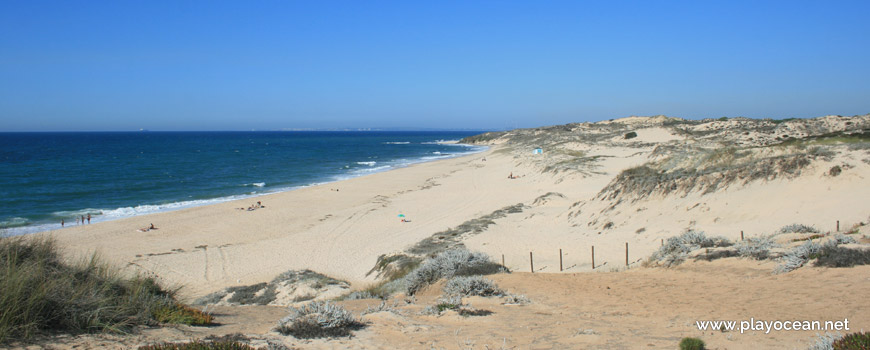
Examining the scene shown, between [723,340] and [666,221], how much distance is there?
38.2 ft

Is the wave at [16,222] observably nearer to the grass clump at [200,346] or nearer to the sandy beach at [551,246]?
the sandy beach at [551,246]

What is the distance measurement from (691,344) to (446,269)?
246 inches

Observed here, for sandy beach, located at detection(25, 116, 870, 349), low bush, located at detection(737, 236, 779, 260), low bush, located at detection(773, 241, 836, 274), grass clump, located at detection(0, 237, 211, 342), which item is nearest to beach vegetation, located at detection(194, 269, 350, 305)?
sandy beach, located at detection(25, 116, 870, 349)

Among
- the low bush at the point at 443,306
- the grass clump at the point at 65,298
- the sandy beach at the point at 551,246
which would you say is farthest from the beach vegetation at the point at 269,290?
the grass clump at the point at 65,298

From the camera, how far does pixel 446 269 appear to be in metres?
11.4

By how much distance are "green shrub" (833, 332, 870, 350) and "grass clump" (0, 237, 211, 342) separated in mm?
7626

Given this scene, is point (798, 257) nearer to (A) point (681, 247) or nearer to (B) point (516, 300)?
(A) point (681, 247)

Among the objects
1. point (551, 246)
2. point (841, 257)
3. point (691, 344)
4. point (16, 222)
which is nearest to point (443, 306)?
point (691, 344)

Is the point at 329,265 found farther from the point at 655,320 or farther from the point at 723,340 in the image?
the point at 723,340

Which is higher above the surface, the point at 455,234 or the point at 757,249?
the point at 757,249

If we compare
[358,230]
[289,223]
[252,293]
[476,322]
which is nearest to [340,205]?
[289,223]

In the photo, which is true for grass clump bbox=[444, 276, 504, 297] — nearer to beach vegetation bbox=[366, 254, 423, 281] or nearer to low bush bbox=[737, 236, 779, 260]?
beach vegetation bbox=[366, 254, 423, 281]

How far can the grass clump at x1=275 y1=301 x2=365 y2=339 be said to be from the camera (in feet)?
21.0

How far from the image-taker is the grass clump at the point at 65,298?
5.11 m
